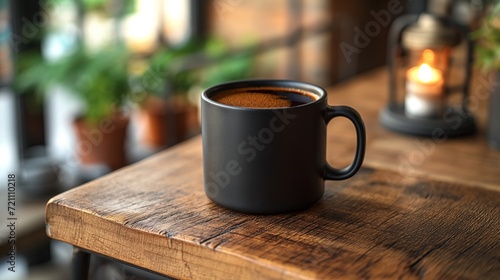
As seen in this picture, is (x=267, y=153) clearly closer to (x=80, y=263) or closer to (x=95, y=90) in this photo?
(x=80, y=263)

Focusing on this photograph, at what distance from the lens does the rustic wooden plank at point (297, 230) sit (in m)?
0.74

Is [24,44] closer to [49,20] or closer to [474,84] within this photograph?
[49,20]

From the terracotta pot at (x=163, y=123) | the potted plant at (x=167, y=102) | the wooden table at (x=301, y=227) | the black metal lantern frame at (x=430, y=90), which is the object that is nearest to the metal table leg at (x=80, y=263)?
the wooden table at (x=301, y=227)

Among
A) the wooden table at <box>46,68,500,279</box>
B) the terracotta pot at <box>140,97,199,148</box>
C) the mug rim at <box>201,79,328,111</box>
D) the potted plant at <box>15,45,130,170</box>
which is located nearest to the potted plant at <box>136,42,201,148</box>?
the terracotta pot at <box>140,97,199,148</box>

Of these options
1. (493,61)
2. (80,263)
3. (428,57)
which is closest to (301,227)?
(80,263)

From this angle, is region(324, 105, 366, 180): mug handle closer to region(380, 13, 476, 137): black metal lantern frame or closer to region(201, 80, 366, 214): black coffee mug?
region(201, 80, 366, 214): black coffee mug

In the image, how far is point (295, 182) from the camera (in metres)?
0.85

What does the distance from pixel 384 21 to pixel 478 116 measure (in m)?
2.85

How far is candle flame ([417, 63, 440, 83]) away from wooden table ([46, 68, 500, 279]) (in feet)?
1.07

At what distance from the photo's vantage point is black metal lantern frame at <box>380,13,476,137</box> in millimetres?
1320

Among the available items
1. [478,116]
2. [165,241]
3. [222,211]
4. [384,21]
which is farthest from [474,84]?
[384,21]

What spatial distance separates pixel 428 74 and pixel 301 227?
66cm

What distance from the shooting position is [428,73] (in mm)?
1375

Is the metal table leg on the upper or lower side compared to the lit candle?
lower
